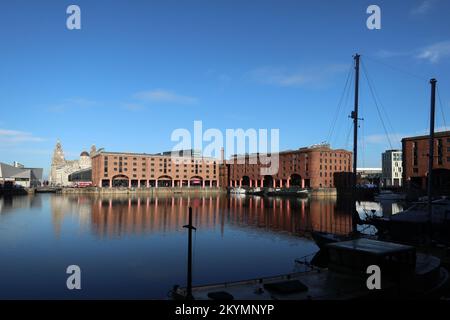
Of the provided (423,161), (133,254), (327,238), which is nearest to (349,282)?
(327,238)

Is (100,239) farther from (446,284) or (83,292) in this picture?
(446,284)

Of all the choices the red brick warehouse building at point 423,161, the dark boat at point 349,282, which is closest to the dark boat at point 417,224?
the dark boat at point 349,282

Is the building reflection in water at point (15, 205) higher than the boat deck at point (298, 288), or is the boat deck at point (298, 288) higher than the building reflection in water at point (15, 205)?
the boat deck at point (298, 288)

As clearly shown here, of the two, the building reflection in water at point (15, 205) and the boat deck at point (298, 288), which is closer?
the boat deck at point (298, 288)

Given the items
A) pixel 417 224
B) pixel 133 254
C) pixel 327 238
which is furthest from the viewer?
pixel 133 254

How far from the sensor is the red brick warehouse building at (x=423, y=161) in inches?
5069

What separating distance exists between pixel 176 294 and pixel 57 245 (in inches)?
1451

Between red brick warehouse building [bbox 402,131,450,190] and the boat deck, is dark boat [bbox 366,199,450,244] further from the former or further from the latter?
red brick warehouse building [bbox 402,131,450,190]

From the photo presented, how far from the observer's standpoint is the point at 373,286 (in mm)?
21062

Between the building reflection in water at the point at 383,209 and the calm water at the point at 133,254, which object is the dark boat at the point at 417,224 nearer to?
the calm water at the point at 133,254

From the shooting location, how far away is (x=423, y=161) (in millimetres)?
135375

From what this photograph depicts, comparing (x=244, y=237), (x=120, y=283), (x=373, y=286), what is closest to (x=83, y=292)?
(x=120, y=283)

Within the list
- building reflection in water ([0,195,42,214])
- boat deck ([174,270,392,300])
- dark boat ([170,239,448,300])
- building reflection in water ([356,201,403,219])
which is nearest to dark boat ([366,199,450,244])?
dark boat ([170,239,448,300])

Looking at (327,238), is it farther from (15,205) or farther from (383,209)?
(15,205)
